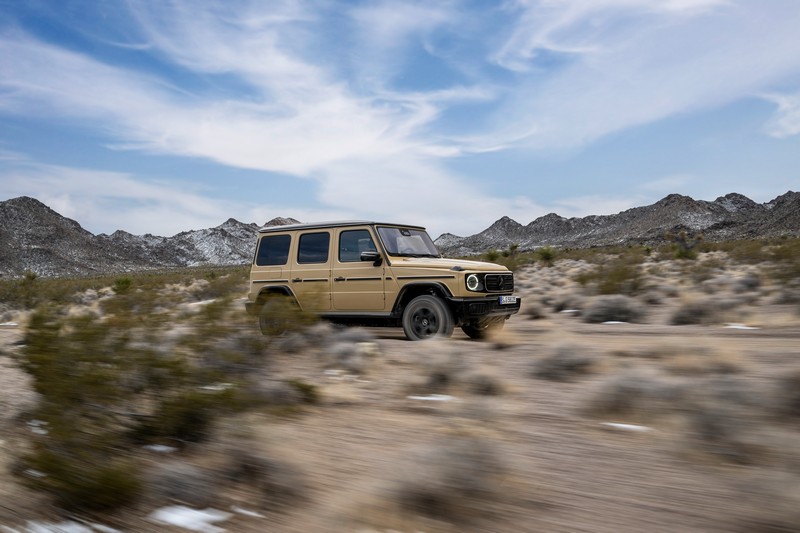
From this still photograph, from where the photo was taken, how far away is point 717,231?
330 ft

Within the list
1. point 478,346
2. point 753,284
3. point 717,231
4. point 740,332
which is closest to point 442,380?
point 478,346

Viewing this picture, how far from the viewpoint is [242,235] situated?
142 meters

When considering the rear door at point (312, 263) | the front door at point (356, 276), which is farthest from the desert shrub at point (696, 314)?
the rear door at point (312, 263)

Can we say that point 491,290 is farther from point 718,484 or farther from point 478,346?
point 718,484

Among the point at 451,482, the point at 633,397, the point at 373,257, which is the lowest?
the point at 451,482

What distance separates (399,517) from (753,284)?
14554 mm

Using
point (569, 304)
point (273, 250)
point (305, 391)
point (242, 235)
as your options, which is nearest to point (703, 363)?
point (305, 391)

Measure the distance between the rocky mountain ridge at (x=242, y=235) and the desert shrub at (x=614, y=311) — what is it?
79.3 metres

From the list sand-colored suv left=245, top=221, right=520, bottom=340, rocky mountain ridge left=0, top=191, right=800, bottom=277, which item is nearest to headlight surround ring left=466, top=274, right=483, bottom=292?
sand-colored suv left=245, top=221, right=520, bottom=340

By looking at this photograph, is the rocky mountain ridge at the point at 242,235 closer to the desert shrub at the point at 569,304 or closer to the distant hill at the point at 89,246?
the distant hill at the point at 89,246

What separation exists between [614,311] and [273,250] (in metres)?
6.55

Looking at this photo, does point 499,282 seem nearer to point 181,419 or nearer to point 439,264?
point 439,264

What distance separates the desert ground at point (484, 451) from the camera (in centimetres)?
346

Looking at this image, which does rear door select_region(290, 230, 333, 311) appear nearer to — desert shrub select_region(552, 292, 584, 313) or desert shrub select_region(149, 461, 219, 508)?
desert shrub select_region(149, 461, 219, 508)
